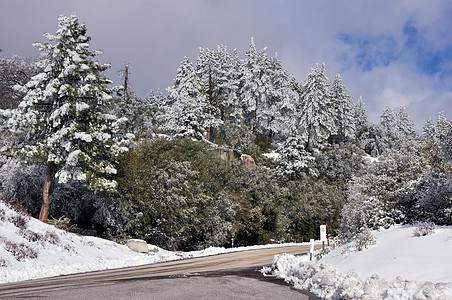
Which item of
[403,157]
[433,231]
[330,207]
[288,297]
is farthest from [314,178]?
[288,297]

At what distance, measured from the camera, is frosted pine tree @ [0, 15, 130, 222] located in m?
21.2

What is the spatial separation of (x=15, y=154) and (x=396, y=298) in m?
21.4

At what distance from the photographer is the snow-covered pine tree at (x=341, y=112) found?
244 ft

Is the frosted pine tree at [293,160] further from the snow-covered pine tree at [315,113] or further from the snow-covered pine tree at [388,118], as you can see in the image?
the snow-covered pine tree at [388,118]

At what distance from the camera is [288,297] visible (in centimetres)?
842

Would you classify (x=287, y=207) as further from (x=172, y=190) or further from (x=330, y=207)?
(x=172, y=190)

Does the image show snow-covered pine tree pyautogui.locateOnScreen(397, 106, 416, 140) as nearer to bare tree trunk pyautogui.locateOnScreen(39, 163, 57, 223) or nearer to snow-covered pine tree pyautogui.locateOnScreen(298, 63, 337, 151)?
snow-covered pine tree pyautogui.locateOnScreen(298, 63, 337, 151)

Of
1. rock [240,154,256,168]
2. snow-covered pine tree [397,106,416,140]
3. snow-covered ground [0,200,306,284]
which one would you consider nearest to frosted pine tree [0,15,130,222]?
snow-covered ground [0,200,306,284]

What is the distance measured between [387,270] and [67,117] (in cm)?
1932

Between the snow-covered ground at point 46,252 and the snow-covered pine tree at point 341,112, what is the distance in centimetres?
5959

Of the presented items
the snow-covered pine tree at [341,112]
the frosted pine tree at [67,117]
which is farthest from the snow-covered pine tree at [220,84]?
the frosted pine tree at [67,117]

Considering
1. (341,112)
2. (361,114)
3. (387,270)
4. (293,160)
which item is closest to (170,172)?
(387,270)

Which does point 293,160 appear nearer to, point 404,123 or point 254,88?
point 254,88

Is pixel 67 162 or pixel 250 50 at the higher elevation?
pixel 250 50
